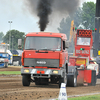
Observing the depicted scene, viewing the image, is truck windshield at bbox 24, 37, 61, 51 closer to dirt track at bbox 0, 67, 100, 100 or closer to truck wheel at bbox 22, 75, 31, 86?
truck wheel at bbox 22, 75, 31, 86

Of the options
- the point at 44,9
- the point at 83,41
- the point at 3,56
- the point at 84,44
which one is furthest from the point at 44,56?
the point at 3,56

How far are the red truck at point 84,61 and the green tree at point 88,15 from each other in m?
111

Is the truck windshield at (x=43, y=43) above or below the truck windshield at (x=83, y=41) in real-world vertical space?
below

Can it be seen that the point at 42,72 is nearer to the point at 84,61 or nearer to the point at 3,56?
the point at 84,61

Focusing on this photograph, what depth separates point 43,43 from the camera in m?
16.9

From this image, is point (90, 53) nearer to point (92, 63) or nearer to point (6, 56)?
point (92, 63)

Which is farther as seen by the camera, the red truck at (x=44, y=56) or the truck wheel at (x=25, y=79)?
the truck wheel at (x=25, y=79)

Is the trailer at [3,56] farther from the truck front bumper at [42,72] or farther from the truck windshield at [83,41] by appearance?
the truck front bumper at [42,72]

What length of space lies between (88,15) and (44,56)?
402ft

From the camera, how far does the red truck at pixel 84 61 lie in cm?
2020

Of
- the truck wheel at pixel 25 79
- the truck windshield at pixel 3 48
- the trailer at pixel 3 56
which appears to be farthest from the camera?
the truck windshield at pixel 3 48

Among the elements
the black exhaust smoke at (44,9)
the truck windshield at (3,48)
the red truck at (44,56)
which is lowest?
the red truck at (44,56)

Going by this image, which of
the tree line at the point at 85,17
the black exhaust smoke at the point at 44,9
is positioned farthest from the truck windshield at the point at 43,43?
the tree line at the point at 85,17

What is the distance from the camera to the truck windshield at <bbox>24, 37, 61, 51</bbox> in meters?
16.8
